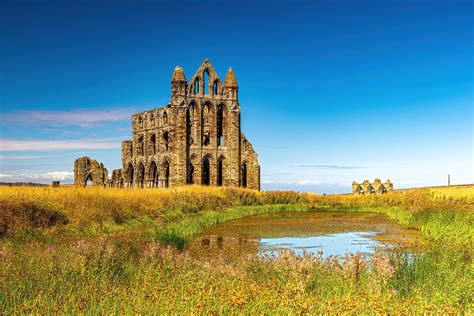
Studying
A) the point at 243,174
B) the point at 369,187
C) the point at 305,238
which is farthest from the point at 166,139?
the point at 305,238

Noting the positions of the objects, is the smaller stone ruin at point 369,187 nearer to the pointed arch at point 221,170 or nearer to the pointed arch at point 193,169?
the pointed arch at point 221,170

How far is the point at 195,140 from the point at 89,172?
18.1 m

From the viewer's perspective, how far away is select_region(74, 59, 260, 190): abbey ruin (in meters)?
54.0

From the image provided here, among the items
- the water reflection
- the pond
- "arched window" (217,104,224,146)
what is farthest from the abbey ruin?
the water reflection

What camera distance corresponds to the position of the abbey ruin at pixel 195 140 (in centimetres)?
5397

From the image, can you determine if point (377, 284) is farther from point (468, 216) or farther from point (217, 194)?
point (217, 194)

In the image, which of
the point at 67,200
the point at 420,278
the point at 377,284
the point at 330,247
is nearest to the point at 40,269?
the point at 377,284

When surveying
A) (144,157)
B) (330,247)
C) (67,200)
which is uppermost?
(144,157)

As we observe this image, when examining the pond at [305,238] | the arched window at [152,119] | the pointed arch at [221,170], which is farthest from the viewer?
the arched window at [152,119]

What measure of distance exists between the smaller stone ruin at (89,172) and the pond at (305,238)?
136 feet

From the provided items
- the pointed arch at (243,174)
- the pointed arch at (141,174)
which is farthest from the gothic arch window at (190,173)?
the pointed arch at (141,174)

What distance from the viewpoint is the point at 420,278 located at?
9.26 meters

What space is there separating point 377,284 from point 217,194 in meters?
30.1

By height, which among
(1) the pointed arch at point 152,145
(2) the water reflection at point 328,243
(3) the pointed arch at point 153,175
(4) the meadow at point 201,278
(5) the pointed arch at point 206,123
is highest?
(5) the pointed arch at point 206,123
